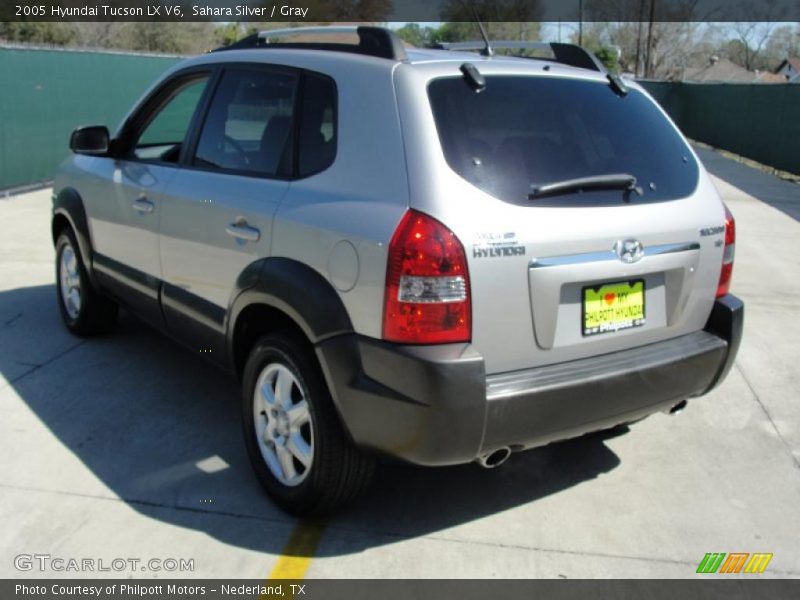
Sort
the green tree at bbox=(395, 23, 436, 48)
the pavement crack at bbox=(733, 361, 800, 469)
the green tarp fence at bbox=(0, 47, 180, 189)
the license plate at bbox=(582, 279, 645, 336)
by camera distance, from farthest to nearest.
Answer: the green tarp fence at bbox=(0, 47, 180, 189) < the green tree at bbox=(395, 23, 436, 48) < the pavement crack at bbox=(733, 361, 800, 469) < the license plate at bbox=(582, 279, 645, 336)

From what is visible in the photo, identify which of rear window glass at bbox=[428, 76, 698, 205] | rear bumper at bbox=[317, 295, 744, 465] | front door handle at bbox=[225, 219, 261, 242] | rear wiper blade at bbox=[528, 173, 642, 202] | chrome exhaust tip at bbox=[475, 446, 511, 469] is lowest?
chrome exhaust tip at bbox=[475, 446, 511, 469]

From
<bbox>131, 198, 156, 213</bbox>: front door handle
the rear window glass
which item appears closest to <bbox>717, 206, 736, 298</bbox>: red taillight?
the rear window glass

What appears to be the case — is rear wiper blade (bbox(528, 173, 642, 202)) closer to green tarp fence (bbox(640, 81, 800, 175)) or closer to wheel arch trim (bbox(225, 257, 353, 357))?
wheel arch trim (bbox(225, 257, 353, 357))

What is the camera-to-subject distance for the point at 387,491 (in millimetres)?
3863

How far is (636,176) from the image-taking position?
352cm

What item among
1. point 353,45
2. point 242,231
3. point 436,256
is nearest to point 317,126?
point 353,45

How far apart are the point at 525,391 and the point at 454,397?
298mm

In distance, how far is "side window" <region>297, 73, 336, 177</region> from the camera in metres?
3.43

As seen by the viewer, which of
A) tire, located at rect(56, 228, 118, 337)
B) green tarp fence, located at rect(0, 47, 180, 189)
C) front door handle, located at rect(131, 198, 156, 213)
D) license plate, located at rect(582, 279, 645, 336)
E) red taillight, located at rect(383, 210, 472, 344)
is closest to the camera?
red taillight, located at rect(383, 210, 472, 344)

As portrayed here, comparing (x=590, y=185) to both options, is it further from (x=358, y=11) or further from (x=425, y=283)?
(x=358, y=11)

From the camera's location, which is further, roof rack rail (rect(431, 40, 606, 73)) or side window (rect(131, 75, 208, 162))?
side window (rect(131, 75, 208, 162))

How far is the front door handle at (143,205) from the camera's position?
4452 mm

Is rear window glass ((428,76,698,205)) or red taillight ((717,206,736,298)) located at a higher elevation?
rear window glass ((428,76,698,205))

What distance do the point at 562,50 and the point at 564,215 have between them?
1.46 metres
